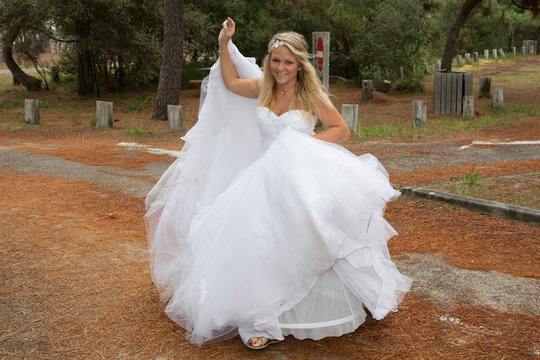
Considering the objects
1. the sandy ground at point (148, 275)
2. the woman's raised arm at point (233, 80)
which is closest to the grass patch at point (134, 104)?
the sandy ground at point (148, 275)

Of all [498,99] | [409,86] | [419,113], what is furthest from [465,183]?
Answer: [409,86]

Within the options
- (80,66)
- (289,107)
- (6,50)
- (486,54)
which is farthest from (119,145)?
(486,54)

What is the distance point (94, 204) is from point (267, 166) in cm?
436

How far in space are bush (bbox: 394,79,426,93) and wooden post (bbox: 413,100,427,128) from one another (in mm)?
8957

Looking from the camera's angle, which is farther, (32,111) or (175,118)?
(32,111)

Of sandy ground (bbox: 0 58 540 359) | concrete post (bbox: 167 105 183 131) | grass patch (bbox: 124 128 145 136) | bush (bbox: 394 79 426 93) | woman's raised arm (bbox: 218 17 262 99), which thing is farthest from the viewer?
bush (bbox: 394 79 426 93)

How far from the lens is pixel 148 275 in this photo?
194 inches

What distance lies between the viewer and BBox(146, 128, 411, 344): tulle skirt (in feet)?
11.3

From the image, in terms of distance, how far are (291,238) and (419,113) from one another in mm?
12519

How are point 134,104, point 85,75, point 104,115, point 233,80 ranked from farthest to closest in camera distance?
point 85,75 → point 134,104 → point 104,115 → point 233,80

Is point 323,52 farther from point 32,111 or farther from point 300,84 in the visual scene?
point 300,84

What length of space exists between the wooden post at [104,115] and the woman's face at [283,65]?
12.6 metres

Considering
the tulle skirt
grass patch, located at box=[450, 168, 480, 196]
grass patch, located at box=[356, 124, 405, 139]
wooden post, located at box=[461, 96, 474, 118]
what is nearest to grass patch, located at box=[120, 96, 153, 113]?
grass patch, located at box=[356, 124, 405, 139]

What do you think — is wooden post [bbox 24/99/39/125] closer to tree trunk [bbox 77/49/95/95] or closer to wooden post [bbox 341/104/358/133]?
tree trunk [bbox 77/49/95/95]
